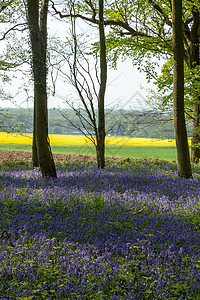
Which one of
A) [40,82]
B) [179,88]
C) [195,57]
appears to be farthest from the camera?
[195,57]

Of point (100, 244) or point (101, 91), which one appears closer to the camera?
point (100, 244)

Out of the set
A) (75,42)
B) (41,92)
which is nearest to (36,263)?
(41,92)

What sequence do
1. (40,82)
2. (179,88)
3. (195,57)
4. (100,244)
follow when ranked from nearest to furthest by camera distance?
(100,244)
(40,82)
(179,88)
(195,57)

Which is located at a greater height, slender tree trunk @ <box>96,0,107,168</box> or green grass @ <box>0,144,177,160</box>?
slender tree trunk @ <box>96,0,107,168</box>

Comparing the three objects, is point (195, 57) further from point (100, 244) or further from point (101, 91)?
point (100, 244)

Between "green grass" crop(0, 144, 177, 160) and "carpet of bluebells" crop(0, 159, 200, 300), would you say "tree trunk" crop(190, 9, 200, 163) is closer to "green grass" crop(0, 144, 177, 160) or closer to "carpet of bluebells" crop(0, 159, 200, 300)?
"green grass" crop(0, 144, 177, 160)

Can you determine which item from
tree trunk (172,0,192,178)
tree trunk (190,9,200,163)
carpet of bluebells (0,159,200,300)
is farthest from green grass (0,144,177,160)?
carpet of bluebells (0,159,200,300)

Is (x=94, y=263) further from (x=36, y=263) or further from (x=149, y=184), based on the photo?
(x=149, y=184)

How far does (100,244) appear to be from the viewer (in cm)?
460

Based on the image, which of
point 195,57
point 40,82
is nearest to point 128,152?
point 195,57

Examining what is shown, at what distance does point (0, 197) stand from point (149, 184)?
409 cm

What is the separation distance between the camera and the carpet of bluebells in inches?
139

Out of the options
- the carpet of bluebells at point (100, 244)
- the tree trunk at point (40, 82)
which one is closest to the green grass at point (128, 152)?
the tree trunk at point (40, 82)

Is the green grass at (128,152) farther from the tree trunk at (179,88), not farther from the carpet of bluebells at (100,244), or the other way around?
the carpet of bluebells at (100,244)
